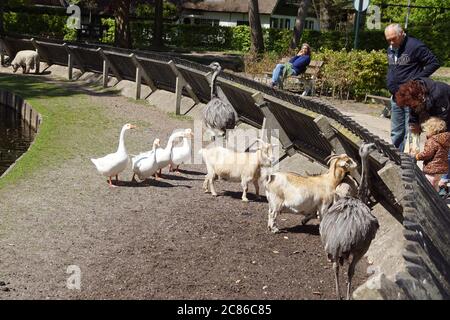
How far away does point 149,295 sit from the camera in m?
6.97

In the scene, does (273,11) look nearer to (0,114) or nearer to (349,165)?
(0,114)

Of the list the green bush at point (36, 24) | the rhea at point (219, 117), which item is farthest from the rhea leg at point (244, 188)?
the green bush at point (36, 24)

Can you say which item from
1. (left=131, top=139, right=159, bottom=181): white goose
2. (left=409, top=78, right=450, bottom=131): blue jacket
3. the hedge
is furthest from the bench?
the hedge

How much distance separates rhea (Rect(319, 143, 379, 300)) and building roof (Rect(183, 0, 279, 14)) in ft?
218

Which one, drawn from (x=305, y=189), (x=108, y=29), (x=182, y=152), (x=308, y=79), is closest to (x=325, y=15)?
(x=108, y=29)

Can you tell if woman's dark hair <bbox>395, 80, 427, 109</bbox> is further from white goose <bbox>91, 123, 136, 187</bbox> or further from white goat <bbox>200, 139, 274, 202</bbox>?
white goose <bbox>91, 123, 136, 187</bbox>

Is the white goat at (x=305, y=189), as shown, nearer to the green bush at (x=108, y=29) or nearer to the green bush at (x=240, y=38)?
the green bush at (x=108, y=29)

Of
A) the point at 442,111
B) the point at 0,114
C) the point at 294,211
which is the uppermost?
the point at 442,111

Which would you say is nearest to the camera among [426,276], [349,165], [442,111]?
[426,276]

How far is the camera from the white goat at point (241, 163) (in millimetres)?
10617

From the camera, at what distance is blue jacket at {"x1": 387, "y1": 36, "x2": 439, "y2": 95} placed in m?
10.5

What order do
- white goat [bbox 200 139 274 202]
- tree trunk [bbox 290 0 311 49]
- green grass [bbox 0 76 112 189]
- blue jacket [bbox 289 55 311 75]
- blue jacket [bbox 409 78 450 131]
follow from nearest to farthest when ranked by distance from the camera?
blue jacket [bbox 409 78 450 131], white goat [bbox 200 139 274 202], green grass [bbox 0 76 112 189], blue jacket [bbox 289 55 311 75], tree trunk [bbox 290 0 311 49]

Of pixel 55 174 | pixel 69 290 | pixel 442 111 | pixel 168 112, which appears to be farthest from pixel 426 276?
pixel 168 112

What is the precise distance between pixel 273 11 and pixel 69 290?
68907mm
